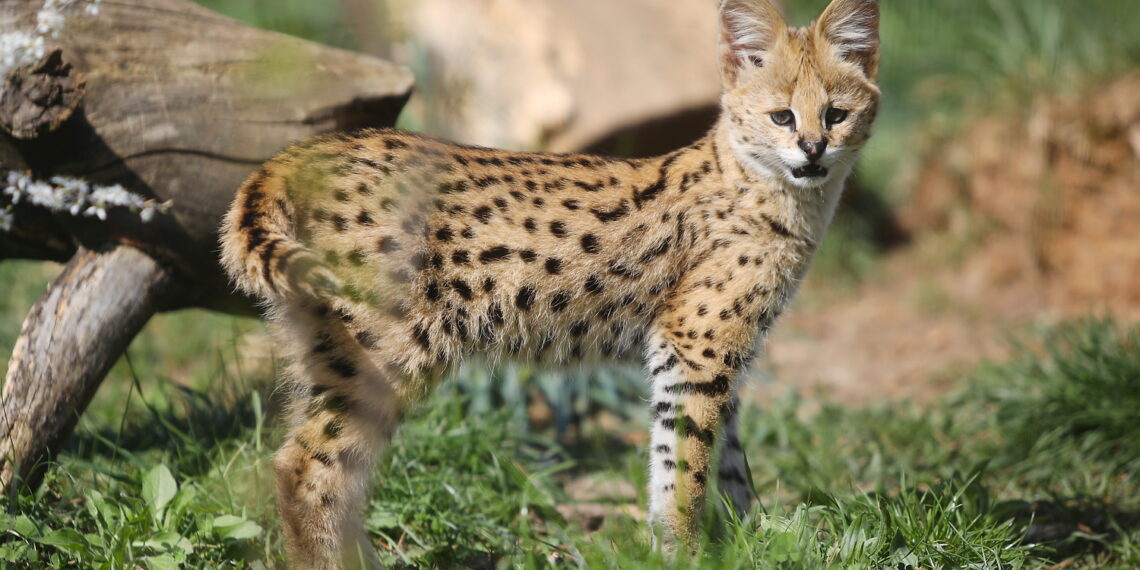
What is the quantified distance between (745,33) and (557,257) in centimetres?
131

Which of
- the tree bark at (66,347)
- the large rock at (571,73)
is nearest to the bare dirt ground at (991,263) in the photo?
the large rock at (571,73)

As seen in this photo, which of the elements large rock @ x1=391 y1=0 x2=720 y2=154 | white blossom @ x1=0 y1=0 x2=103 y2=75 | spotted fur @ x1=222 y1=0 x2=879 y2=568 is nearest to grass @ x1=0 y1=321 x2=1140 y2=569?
spotted fur @ x1=222 y1=0 x2=879 y2=568

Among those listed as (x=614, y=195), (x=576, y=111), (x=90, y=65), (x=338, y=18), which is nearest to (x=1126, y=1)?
(x=576, y=111)

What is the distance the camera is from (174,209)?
4312 millimetres

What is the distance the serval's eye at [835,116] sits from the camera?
13.7 ft

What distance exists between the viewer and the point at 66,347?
402 centimetres

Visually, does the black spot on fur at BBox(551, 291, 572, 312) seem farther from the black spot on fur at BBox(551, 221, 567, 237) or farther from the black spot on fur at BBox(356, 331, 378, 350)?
the black spot on fur at BBox(356, 331, 378, 350)

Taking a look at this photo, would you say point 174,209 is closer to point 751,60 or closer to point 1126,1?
point 751,60

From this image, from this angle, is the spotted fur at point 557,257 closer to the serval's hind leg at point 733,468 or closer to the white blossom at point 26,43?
the serval's hind leg at point 733,468

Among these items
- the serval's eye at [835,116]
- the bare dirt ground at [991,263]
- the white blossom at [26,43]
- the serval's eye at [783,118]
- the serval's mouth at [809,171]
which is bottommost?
the bare dirt ground at [991,263]

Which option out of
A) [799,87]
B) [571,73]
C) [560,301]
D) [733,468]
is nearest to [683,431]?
[733,468]

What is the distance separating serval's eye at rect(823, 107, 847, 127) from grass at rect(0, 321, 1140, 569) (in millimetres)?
1525

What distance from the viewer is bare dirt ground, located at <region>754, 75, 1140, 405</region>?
24.1 ft

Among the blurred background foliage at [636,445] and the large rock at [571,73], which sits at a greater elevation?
the large rock at [571,73]
